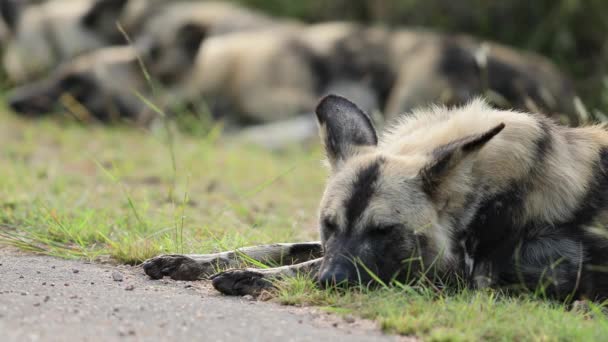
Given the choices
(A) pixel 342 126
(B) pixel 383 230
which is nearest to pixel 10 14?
(A) pixel 342 126

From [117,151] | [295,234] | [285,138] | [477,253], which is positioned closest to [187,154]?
[117,151]

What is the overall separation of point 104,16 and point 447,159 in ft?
31.4

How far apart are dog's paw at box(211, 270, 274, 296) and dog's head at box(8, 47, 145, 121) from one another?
6.75 meters

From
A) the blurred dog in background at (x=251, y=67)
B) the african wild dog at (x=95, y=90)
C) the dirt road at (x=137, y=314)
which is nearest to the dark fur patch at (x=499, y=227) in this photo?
the dirt road at (x=137, y=314)

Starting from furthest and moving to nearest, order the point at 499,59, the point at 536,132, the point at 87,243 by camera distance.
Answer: the point at 499,59
the point at 87,243
the point at 536,132

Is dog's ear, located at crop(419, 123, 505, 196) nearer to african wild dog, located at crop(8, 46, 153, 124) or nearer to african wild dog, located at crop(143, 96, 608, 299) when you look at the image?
african wild dog, located at crop(143, 96, 608, 299)

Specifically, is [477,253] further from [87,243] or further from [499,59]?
[499,59]

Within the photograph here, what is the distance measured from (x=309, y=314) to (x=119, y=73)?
793 centimetres

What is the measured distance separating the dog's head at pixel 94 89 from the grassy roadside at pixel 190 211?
21.3 inches

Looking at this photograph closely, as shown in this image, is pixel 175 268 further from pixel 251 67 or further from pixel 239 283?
pixel 251 67

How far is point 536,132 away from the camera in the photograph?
158 inches

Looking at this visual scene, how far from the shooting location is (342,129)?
4273 mm

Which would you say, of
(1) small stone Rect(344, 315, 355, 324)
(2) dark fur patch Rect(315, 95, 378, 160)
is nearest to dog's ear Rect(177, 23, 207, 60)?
(2) dark fur patch Rect(315, 95, 378, 160)

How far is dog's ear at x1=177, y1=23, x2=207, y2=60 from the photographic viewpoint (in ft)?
36.4
